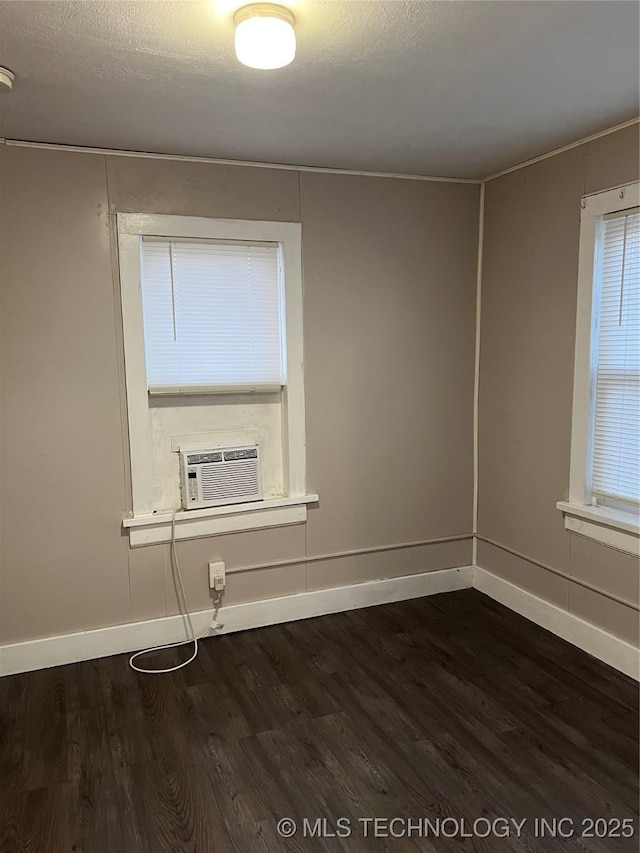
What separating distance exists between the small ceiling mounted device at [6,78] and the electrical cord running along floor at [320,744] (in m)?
2.36

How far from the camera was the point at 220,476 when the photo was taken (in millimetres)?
3184

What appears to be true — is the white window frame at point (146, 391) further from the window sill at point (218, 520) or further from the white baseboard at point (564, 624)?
the white baseboard at point (564, 624)

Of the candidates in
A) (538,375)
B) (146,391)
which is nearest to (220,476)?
(146,391)

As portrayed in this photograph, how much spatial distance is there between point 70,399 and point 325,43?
6.13 ft

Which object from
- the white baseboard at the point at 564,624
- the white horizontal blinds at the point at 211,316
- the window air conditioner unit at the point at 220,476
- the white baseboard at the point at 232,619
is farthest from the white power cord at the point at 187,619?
the white baseboard at the point at 564,624

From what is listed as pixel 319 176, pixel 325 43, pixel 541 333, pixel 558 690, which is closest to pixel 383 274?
pixel 319 176

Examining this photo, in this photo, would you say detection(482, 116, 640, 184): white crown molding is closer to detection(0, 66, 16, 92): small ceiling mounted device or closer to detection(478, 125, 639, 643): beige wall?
detection(478, 125, 639, 643): beige wall

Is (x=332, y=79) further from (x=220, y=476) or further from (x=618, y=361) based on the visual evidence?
(x=220, y=476)

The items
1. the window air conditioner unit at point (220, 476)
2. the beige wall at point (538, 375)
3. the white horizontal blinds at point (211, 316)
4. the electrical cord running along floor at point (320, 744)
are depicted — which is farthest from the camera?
the window air conditioner unit at point (220, 476)

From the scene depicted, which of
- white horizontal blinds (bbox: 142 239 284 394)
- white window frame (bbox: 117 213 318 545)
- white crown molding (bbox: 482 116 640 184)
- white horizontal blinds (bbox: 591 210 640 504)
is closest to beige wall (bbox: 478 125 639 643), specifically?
white crown molding (bbox: 482 116 640 184)

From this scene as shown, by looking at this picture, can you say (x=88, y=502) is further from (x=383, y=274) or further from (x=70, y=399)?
(x=383, y=274)

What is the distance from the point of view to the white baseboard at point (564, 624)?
2783 mm

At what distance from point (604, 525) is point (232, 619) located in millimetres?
1906

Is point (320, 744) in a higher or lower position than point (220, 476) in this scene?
lower
